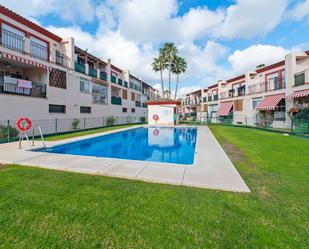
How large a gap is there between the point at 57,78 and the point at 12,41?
4.86 meters

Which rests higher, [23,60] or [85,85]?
[23,60]

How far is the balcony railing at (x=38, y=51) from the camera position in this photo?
17.1 metres

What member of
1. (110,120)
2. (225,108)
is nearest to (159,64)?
(225,108)

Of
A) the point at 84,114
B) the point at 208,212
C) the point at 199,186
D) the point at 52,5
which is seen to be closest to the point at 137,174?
the point at 199,186

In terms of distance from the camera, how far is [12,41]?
1515 cm

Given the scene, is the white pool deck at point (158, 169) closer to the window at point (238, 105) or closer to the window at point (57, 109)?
the window at point (57, 109)

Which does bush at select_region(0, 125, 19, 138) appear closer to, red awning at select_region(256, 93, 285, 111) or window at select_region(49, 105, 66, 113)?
window at select_region(49, 105, 66, 113)

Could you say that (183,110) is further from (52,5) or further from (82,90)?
(52,5)

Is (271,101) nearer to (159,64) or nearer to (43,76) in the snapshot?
(159,64)

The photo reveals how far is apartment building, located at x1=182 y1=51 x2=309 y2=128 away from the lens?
21.3 m

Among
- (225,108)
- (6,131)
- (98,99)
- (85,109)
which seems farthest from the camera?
(225,108)

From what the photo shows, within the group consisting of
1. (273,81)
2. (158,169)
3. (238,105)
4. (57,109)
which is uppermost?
(273,81)

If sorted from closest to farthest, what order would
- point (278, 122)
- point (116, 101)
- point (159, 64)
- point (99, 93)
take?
1. point (278, 122)
2. point (99, 93)
3. point (116, 101)
4. point (159, 64)

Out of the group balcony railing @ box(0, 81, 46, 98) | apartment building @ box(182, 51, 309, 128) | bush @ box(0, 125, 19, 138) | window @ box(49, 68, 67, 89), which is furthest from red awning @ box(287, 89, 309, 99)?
bush @ box(0, 125, 19, 138)
